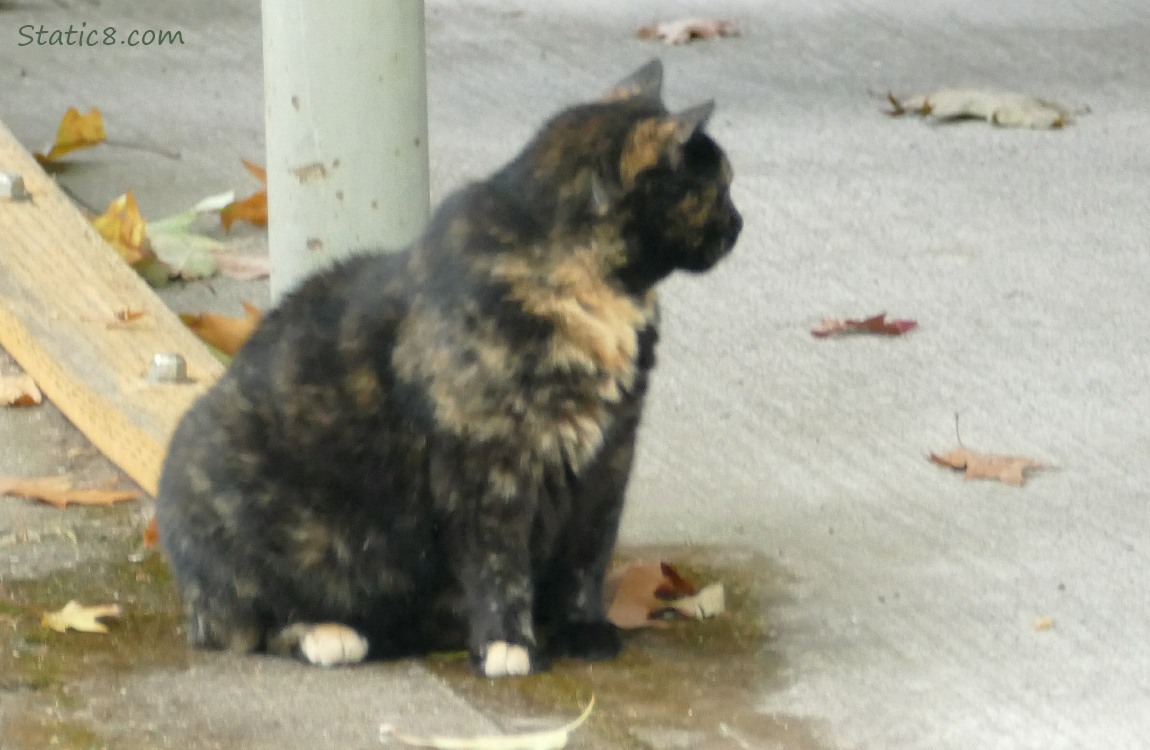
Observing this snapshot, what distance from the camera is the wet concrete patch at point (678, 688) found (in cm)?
311

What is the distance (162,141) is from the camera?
267 inches

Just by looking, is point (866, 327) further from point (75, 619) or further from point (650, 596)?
point (75, 619)

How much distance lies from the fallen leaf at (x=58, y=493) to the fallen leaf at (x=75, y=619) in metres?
0.67

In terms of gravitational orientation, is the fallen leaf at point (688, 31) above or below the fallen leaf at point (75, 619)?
above

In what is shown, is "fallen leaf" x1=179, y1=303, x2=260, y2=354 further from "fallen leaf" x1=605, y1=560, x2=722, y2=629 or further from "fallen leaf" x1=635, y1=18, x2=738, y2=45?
"fallen leaf" x1=635, y1=18, x2=738, y2=45

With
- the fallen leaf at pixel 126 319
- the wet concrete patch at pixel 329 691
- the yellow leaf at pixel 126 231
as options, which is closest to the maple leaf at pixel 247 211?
the yellow leaf at pixel 126 231

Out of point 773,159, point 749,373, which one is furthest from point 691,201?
point 773,159

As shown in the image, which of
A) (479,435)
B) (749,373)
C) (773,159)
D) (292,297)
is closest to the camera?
(479,435)

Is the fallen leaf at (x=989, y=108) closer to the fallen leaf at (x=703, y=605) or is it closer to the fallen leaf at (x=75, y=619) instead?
the fallen leaf at (x=703, y=605)

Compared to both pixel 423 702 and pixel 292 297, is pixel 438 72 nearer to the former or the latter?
pixel 292 297

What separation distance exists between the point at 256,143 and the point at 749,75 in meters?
2.26

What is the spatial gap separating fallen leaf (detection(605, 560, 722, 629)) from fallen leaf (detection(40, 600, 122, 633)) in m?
1.03

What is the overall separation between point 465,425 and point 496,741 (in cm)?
58

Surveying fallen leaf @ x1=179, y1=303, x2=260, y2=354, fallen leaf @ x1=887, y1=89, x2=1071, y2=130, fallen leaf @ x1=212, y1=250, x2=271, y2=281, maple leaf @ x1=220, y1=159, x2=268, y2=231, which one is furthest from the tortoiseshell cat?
fallen leaf @ x1=887, y1=89, x2=1071, y2=130
